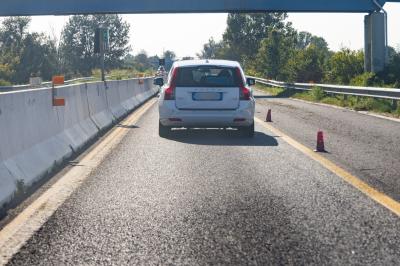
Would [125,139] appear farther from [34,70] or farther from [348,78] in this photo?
[34,70]

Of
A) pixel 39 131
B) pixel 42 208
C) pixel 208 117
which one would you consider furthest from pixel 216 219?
pixel 208 117

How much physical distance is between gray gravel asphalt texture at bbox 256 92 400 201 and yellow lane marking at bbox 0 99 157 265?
136 inches

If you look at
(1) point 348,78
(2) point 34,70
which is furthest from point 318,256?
(2) point 34,70

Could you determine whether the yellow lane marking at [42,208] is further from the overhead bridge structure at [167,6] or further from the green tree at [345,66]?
the overhead bridge structure at [167,6]

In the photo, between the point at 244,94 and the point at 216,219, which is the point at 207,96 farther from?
the point at 216,219

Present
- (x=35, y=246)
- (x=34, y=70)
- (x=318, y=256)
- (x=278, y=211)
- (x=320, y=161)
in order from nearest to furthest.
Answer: (x=318, y=256) < (x=35, y=246) < (x=278, y=211) < (x=320, y=161) < (x=34, y=70)

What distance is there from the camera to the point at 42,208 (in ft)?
20.2

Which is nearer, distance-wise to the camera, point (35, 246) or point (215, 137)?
point (35, 246)

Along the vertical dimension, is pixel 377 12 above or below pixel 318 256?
above

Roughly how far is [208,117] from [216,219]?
24.4 feet

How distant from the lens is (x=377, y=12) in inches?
1383

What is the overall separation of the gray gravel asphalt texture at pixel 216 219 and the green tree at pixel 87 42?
14620cm

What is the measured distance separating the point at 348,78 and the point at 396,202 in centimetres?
2901

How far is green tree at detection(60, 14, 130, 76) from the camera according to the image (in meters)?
154
